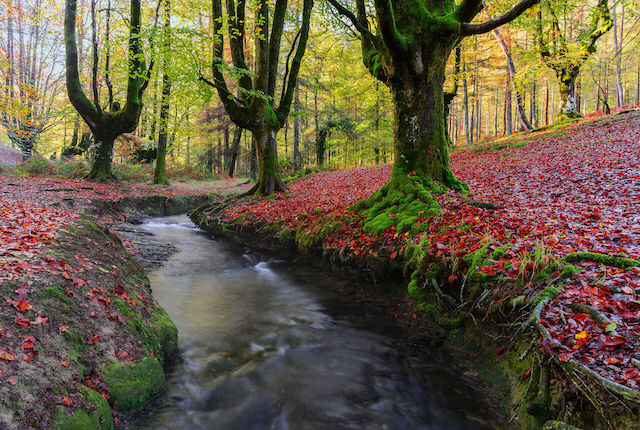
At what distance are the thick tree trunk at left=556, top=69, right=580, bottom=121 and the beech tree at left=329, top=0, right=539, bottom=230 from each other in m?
14.4

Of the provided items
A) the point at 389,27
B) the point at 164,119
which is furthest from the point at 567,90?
the point at 164,119

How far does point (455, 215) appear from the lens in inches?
213

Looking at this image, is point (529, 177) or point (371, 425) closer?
point (371, 425)

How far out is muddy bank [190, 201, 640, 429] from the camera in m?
2.12

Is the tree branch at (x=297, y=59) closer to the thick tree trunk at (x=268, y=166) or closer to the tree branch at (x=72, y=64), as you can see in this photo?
the thick tree trunk at (x=268, y=166)

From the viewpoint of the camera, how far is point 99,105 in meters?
14.7

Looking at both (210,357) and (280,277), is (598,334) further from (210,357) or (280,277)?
(280,277)

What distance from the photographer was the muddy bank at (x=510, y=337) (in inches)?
83.4

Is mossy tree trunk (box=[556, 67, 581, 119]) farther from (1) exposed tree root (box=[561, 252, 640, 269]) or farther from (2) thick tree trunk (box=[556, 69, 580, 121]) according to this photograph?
(1) exposed tree root (box=[561, 252, 640, 269])

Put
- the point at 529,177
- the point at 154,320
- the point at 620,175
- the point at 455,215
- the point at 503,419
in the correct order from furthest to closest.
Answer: the point at 529,177 → the point at 620,175 → the point at 455,215 → the point at 154,320 → the point at 503,419

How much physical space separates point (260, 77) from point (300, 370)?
33.8 feet

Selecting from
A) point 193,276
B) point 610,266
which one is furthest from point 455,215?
point 193,276

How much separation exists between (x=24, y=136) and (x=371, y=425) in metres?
21.4

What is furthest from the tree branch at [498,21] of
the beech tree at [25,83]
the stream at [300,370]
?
the beech tree at [25,83]
